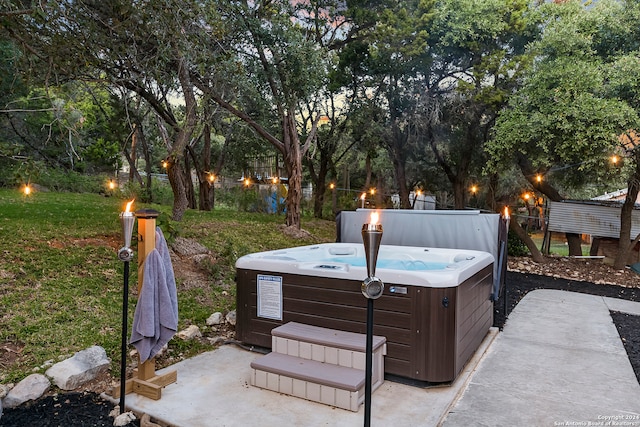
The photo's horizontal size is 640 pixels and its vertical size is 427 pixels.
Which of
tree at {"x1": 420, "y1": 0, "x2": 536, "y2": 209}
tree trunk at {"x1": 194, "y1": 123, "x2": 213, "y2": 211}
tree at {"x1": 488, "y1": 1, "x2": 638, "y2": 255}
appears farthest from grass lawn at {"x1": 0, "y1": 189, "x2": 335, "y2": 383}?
tree at {"x1": 420, "y1": 0, "x2": 536, "y2": 209}

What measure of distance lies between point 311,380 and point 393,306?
0.71m

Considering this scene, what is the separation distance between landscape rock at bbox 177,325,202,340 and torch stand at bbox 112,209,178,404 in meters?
0.85

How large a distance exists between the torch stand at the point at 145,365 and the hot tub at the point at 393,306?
91 cm

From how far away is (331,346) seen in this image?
2748 millimetres

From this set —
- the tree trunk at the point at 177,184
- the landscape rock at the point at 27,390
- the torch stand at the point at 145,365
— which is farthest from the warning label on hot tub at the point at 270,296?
the tree trunk at the point at 177,184

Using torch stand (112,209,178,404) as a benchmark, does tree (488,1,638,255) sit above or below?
above

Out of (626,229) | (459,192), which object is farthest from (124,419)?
(459,192)

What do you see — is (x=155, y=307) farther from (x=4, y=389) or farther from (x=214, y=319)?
(x=214, y=319)

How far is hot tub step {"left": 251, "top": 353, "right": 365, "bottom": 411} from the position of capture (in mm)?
2454

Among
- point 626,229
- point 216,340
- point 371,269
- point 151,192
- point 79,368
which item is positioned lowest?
point 216,340

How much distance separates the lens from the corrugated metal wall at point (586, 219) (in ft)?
28.9

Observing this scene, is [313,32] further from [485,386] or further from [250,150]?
[485,386]

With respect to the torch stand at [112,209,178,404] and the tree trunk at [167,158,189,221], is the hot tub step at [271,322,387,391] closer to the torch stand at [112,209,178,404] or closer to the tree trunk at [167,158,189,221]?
the torch stand at [112,209,178,404]

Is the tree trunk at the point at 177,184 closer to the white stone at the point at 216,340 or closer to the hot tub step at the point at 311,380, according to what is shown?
the white stone at the point at 216,340
